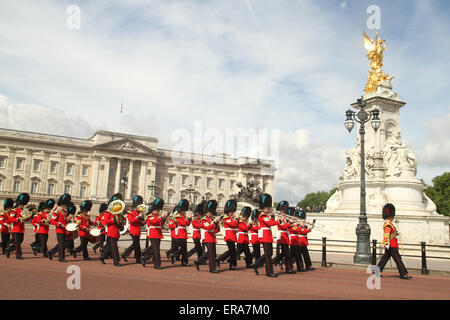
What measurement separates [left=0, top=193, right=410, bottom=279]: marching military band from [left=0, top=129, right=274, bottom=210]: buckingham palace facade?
168 ft

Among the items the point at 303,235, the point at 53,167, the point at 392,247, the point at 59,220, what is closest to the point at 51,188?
the point at 53,167

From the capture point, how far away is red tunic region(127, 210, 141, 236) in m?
12.8

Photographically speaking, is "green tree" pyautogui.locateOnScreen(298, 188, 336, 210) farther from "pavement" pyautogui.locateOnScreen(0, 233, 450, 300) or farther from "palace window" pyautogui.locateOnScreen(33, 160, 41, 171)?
"pavement" pyautogui.locateOnScreen(0, 233, 450, 300)

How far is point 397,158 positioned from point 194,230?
16.3 metres

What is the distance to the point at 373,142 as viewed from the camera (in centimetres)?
2547

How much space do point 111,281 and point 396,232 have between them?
7.83 metres

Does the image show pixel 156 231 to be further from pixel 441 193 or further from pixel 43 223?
pixel 441 193

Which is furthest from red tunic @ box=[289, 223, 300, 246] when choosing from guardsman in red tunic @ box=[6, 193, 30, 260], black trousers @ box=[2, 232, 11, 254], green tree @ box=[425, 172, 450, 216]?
green tree @ box=[425, 172, 450, 216]

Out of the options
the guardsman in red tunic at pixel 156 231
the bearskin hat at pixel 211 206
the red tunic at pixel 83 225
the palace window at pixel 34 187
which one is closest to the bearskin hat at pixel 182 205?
the guardsman in red tunic at pixel 156 231

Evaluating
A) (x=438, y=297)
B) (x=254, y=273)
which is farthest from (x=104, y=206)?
(x=438, y=297)

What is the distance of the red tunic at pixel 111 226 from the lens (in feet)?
39.5

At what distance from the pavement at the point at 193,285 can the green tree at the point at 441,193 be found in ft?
168
